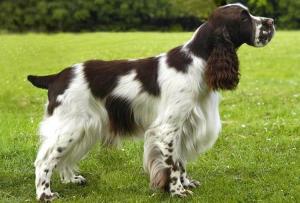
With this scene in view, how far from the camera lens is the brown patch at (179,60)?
18.0 ft

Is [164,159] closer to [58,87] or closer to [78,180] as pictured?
[78,180]

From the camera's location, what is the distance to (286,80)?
15.5m

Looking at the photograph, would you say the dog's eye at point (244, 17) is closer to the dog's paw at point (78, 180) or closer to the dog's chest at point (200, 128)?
the dog's chest at point (200, 128)

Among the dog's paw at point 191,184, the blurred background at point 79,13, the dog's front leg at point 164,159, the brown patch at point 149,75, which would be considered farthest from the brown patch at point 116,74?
the blurred background at point 79,13

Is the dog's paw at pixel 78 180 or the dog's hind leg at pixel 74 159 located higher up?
the dog's hind leg at pixel 74 159

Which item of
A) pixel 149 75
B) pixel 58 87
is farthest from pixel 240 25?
pixel 58 87

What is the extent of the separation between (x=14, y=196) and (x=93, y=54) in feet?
56.4

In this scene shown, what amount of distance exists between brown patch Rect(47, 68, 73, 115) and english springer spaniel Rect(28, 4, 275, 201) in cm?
1

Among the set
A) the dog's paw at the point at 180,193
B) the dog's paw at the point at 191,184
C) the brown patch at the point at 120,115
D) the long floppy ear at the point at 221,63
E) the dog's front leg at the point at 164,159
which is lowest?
the dog's paw at the point at 191,184

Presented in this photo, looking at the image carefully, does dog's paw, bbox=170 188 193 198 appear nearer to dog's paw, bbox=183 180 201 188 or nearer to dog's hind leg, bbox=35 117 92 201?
dog's paw, bbox=183 180 201 188

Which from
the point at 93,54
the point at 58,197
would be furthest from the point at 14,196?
the point at 93,54

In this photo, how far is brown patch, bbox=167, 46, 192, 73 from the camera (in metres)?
5.48

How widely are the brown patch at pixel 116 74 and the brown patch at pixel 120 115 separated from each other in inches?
5.0

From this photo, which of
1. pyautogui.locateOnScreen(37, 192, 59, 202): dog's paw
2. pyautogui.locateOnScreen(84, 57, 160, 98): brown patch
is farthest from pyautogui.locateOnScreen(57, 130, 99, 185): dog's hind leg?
pyautogui.locateOnScreen(84, 57, 160, 98): brown patch
